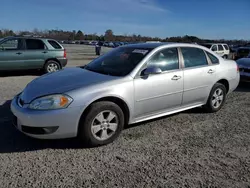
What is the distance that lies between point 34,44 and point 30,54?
47 cm

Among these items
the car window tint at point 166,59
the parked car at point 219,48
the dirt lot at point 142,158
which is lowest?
the dirt lot at point 142,158

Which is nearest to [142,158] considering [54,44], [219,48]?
[54,44]

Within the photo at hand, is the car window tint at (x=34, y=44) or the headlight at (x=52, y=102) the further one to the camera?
the car window tint at (x=34, y=44)

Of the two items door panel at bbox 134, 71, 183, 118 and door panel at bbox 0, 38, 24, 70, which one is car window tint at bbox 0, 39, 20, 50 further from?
door panel at bbox 134, 71, 183, 118

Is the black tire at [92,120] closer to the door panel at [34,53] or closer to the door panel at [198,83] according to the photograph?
the door panel at [198,83]

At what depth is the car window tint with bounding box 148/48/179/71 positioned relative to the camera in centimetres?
401

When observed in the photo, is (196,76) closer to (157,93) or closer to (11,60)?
(157,93)

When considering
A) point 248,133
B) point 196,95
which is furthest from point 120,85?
point 248,133

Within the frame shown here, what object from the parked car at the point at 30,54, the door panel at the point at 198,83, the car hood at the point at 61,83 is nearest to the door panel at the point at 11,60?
the parked car at the point at 30,54

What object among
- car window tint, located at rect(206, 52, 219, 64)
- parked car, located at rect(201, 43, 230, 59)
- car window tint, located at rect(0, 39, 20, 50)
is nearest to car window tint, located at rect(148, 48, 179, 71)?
car window tint, located at rect(206, 52, 219, 64)

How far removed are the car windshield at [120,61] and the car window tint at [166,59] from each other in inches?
7.3

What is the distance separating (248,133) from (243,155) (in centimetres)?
92

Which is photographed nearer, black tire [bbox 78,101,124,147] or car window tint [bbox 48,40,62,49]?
black tire [bbox 78,101,124,147]

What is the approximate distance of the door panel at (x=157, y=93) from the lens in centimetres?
371
